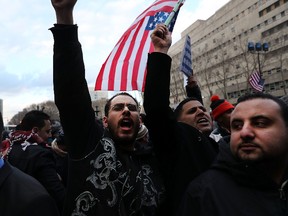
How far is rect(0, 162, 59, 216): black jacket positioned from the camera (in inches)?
67.6

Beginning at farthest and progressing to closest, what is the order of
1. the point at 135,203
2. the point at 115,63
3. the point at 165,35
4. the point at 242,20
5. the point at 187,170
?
the point at 242,20, the point at 115,63, the point at 165,35, the point at 187,170, the point at 135,203

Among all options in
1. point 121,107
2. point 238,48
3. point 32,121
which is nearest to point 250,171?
point 121,107

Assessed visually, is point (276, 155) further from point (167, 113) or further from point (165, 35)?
point (165, 35)

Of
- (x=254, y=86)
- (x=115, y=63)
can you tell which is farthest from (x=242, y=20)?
(x=115, y=63)

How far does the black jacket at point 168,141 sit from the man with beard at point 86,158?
0.12 m

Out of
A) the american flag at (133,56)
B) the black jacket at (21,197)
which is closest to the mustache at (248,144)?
the black jacket at (21,197)

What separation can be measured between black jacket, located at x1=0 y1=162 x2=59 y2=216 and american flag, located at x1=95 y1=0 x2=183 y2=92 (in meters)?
2.29

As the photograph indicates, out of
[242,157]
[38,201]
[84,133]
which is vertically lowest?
[38,201]

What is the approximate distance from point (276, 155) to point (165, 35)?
1.20 metres

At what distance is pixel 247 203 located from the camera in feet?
6.24

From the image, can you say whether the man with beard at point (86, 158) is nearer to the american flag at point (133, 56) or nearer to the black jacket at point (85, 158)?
the black jacket at point (85, 158)

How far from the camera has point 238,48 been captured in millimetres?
45812

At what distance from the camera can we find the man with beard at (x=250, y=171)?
6.25 ft

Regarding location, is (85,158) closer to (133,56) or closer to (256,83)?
(133,56)
